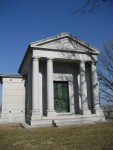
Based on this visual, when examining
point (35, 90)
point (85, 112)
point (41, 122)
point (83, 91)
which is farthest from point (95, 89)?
point (41, 122)

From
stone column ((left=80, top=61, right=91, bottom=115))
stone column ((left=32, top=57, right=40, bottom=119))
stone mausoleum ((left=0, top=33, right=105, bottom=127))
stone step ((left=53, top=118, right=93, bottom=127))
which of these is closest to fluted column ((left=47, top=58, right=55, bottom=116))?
stone mausoleum ((left=0, top=33, right=105, bottom=127))

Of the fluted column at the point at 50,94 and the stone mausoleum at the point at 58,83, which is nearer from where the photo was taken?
the fluted column at the point at 50,94

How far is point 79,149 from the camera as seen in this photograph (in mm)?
6102

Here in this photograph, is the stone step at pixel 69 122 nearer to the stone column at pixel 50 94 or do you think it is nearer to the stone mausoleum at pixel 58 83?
the stone mausoleum at pixel 58 83

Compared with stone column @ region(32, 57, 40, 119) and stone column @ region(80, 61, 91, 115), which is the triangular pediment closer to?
stone column @ region(32, 57, 40, 119)

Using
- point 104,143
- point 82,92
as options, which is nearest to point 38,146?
point 104,143

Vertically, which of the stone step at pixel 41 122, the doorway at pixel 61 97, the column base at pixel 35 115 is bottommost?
the stone step at pixel 41 122

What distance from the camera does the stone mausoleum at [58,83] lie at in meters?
13.8

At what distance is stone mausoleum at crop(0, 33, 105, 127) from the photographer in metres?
13.8

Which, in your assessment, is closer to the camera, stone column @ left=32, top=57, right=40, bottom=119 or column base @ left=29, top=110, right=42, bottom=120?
column base @ left=29, top=110, right=42, bottom=120

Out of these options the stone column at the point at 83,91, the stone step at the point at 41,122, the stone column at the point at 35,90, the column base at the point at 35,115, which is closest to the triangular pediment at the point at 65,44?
the stone column at the point at 35,90

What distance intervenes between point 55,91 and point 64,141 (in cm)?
832

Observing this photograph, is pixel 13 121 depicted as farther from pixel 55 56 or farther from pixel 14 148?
pixel 14 148

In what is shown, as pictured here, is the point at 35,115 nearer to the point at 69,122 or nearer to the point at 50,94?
the point at 50,94
